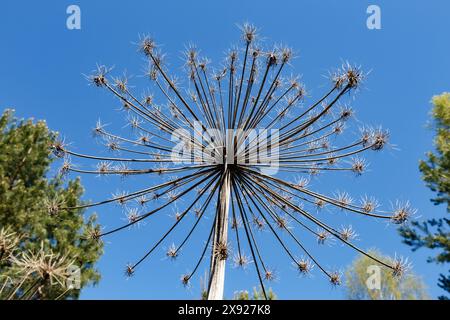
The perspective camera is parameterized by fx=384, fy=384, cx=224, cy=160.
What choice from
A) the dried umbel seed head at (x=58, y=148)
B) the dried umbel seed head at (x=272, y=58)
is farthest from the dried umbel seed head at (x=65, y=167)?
the dried umbel seed head at (x=272, y=58)

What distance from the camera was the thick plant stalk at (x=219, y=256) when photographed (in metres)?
4.58

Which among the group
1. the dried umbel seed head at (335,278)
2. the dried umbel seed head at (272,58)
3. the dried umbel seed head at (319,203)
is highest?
the dried umbel seed head at (272,58)

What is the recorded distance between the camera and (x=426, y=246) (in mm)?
15680

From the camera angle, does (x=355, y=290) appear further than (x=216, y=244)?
Yes

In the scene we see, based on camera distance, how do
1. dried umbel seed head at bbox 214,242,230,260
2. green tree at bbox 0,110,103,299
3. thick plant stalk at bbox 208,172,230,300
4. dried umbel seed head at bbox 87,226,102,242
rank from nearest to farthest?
thick plant stalk at bbox 208,172,230,300 < dried umbel seed head at bbox 214,242,230,260 < dried umbel seed head at bbox 87,226,102,242 < green tree at bbox 0,110,103,299

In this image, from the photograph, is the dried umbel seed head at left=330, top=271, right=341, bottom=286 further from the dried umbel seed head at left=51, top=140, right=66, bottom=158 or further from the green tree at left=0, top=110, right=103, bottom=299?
the green tree at left=0, top=110, right=103, bottom=299

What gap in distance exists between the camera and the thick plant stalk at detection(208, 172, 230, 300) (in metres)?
4.58

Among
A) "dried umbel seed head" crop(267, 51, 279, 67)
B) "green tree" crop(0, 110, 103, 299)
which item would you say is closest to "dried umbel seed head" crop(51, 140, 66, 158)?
"dried umbel seed head" crop(267, 51, 279, 67)

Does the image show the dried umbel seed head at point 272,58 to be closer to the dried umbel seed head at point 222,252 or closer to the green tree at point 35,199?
the dried umbel seed head at point 222,252
